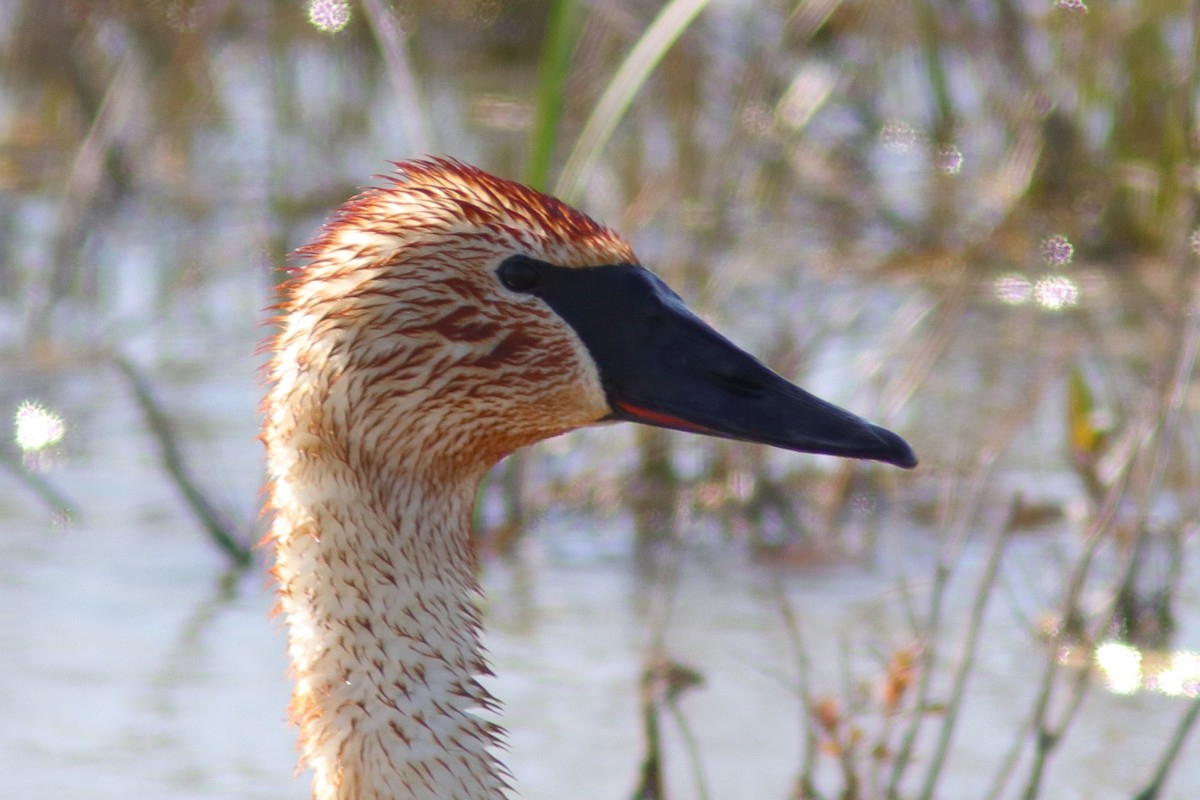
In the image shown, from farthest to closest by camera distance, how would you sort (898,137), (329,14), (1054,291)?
(329,14), (898,137), (1054,291)

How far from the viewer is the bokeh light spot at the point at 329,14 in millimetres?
10258

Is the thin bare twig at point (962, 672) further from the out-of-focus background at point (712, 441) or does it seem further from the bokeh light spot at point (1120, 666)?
the bokeh light spot at point (1120, 666)

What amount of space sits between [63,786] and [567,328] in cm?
197

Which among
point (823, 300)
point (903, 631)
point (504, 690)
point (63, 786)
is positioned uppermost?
point (823, 300)

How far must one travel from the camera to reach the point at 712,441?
6188 mm

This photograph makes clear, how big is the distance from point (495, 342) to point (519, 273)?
110mm

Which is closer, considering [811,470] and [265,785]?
[265,785]

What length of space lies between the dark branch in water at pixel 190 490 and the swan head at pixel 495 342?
2498 mm

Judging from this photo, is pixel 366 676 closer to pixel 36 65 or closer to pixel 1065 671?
pixel 1065 671

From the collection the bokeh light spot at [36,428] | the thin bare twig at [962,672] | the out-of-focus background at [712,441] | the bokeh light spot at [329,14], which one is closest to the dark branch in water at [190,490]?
the out-of-focus background at [712,441]

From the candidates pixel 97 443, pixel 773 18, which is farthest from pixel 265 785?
pixel 773 18

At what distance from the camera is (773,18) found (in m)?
8.62

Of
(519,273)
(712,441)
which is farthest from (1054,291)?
(519,273)

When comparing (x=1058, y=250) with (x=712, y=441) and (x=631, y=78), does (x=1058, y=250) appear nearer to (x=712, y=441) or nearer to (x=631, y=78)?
(x=712, y=441)
